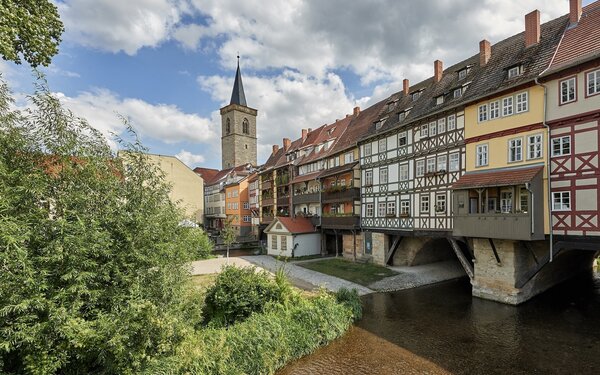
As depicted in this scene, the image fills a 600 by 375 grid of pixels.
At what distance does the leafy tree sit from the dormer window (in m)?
18.4

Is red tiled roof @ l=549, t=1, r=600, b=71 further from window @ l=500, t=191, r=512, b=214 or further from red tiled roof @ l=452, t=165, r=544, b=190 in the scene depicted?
window @ l=500, t=191, r=512, b=214

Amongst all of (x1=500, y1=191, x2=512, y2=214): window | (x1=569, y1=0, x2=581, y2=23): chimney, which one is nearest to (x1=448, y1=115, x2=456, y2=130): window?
(x1=500, y1=191, x2=512, y2=214): window

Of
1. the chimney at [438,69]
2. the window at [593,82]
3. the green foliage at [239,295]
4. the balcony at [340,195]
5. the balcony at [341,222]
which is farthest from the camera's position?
the balcony at [340,195]

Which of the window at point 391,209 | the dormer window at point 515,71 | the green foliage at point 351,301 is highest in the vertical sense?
the dormer window at point 515,71

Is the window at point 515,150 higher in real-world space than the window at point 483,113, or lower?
lower

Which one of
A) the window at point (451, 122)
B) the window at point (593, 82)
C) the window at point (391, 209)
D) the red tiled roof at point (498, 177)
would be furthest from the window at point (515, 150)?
the window at point (391, 209)

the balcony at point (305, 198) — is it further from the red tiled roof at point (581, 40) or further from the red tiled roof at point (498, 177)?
the red tiled roof at point (581, 40)

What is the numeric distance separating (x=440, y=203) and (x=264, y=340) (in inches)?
563

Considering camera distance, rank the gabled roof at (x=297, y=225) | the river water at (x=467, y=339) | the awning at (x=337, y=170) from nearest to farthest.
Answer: the river water at (x=467, y=339) → the awning at (x=337, y=170) → the gabled roof at (x=297, y=225)

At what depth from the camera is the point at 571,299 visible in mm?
17203

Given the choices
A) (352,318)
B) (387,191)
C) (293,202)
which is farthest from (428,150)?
(293,202)

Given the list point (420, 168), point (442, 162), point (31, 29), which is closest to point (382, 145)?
point (420, 168)

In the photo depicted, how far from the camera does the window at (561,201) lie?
14109 mm

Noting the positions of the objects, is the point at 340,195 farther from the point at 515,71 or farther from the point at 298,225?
the point at 515,71
